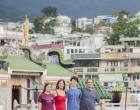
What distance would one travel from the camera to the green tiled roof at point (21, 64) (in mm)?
40631

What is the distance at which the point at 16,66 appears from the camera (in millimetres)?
40500

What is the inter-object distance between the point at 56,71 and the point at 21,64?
12.7 ft

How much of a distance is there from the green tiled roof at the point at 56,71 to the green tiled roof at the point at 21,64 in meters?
1.39

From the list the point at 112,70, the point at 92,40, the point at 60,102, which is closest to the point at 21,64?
the point at 60,102

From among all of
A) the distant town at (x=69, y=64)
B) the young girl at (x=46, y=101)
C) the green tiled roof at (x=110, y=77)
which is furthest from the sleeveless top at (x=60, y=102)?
the green tiled roof at (x=110, y=77)

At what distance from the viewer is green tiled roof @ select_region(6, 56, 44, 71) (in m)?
40.6

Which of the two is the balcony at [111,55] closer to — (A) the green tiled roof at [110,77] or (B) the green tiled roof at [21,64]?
(A) the green tiled roof at [110,77]

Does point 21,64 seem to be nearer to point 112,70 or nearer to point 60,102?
point 60,102

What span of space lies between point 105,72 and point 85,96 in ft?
161

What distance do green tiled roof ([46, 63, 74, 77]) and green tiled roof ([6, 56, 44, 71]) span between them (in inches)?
54.9

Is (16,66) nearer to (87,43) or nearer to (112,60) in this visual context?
(112,60)

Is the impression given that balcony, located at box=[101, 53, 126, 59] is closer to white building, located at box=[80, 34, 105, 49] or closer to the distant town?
the distant town

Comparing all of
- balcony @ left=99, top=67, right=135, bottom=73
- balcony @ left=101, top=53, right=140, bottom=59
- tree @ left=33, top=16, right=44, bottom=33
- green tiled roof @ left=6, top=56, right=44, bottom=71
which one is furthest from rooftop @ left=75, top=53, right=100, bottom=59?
tree @ left=33, top=16, right=44, bottom=33

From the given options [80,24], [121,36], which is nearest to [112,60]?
[121,36]
